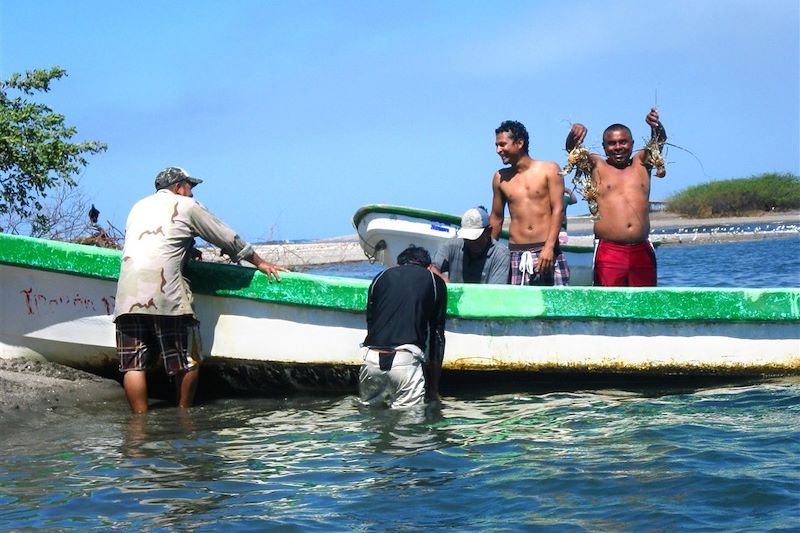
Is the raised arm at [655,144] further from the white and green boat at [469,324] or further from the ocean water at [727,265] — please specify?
the ocean water at [727,265]

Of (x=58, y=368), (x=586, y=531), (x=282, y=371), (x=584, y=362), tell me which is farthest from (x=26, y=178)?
(x=586, y=531)

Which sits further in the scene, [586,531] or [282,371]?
[282,371]

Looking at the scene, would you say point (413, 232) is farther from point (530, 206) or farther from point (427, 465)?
point (427, 465)

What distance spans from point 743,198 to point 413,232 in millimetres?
42019

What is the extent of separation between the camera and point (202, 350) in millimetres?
6910

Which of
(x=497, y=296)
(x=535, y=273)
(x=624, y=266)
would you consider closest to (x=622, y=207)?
(x=624, y=266)

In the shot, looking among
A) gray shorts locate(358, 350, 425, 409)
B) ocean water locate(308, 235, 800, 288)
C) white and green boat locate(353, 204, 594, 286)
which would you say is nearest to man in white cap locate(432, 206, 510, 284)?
gray shorts locate(358, 350, 425, 409)

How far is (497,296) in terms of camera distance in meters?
6.74

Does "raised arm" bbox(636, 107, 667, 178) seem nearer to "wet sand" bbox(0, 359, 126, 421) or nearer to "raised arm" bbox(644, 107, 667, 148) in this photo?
"raised arm" bbox(644, 107, 667, 148)

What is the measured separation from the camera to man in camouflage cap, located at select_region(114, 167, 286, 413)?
6355mm

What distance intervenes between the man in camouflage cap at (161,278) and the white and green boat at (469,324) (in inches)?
11.5

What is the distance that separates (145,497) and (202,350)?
82.4 inches

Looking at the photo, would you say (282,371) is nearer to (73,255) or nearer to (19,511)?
(73,255)

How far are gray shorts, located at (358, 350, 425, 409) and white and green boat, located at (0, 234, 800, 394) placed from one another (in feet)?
1.38
